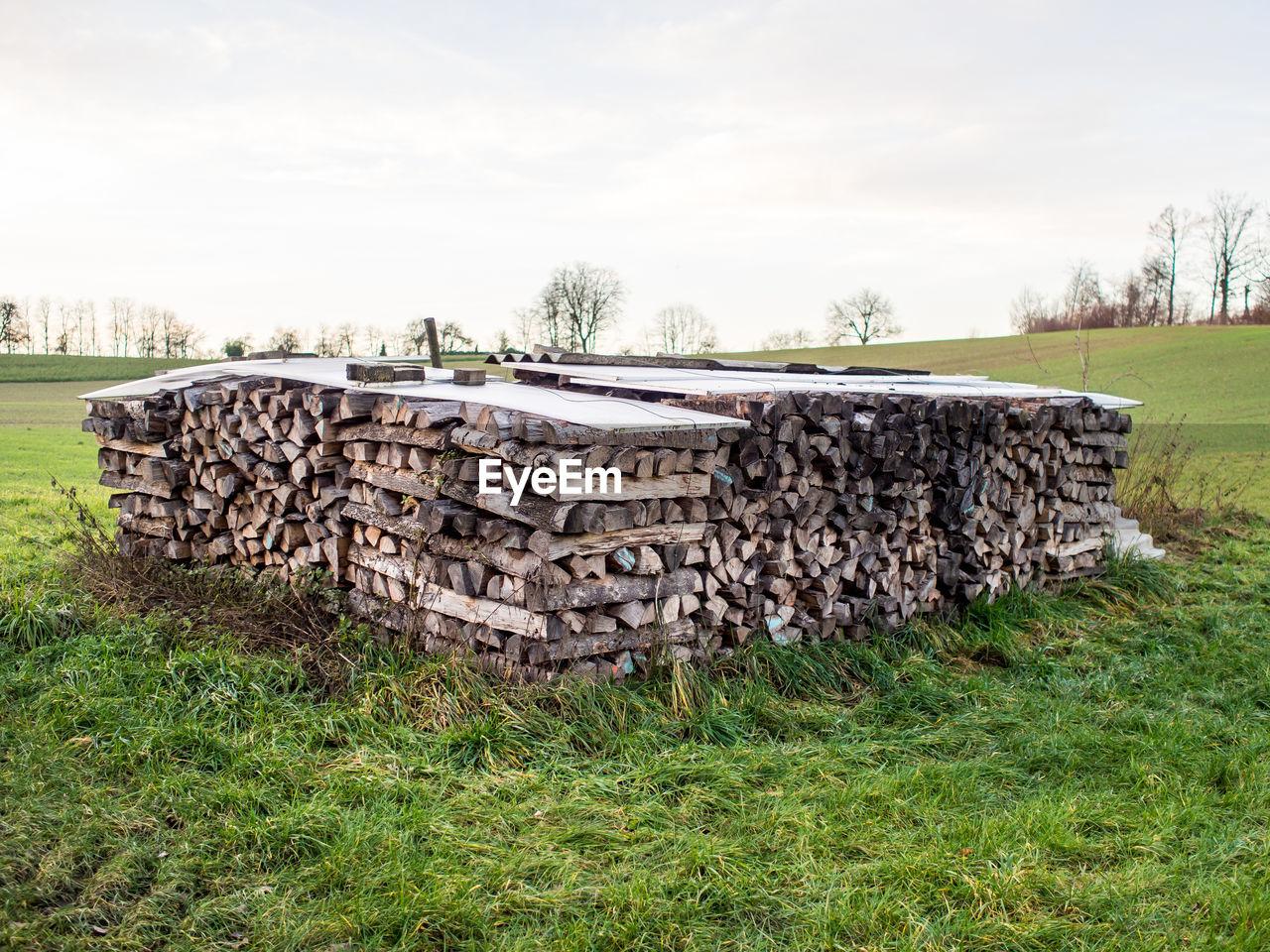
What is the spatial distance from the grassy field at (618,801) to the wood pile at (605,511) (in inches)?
13.1

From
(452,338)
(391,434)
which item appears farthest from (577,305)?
(391,434)

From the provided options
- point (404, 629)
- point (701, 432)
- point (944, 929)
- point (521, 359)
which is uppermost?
point (521, 359)

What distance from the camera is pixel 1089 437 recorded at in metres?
7.66

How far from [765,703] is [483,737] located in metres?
1.42

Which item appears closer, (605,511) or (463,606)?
(605,511)

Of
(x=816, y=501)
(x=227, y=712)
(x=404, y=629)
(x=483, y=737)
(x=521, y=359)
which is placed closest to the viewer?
(x=483, y=737)

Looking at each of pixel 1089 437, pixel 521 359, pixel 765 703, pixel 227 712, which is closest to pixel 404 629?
pixel 227 712

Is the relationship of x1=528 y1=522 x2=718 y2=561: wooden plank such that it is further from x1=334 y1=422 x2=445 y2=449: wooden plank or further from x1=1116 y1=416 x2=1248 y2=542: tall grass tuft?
x1=1116 y1=416 x2=1248 y2=542: tall grass tuft

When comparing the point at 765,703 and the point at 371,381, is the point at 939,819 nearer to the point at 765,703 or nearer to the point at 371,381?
the point at 765,703

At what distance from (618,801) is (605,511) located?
131cm

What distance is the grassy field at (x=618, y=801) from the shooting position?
2742 mm

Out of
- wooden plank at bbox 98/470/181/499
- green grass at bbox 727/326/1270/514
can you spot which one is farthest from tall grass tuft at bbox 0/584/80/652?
green grass at bbox 727/326/1270/514

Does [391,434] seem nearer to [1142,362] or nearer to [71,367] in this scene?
[1142,362]

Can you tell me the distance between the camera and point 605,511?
4.09 metres
